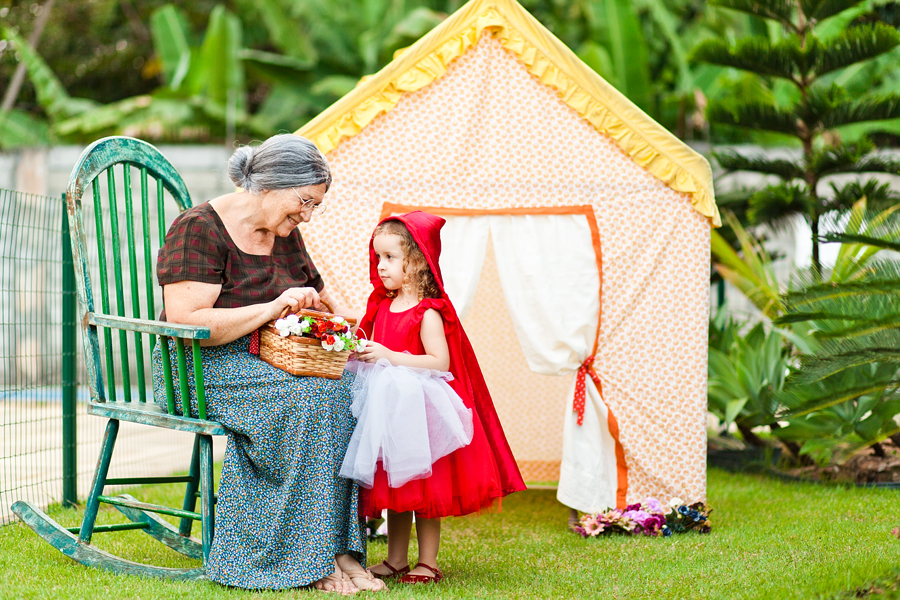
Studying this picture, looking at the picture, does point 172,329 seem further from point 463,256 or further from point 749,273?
point 749,273

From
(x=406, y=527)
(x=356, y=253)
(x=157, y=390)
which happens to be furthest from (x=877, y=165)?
(x=157, y=390)

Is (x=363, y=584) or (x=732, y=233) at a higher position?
(x=732, y=233)

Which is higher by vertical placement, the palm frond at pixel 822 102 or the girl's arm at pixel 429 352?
the palm frond at pixel 822 102

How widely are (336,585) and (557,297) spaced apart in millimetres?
2000

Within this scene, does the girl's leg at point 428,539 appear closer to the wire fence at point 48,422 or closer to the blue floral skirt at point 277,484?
the blue floral skirt at point 277,484

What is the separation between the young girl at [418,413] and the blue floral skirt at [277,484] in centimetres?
13

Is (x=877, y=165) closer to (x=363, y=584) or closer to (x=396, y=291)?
(x=396, y=291)

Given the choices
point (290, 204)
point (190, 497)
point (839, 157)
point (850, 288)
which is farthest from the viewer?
point (839, 157)

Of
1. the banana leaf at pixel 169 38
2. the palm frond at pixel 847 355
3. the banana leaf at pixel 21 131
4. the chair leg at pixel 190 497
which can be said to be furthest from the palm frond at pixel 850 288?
the banana leaf at pixel 21 131

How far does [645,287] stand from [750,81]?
5.30 metres

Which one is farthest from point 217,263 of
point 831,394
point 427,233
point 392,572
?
point 831,394

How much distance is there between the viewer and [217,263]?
317 centimetres

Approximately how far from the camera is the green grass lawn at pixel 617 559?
3.09m

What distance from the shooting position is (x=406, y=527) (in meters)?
3.44
